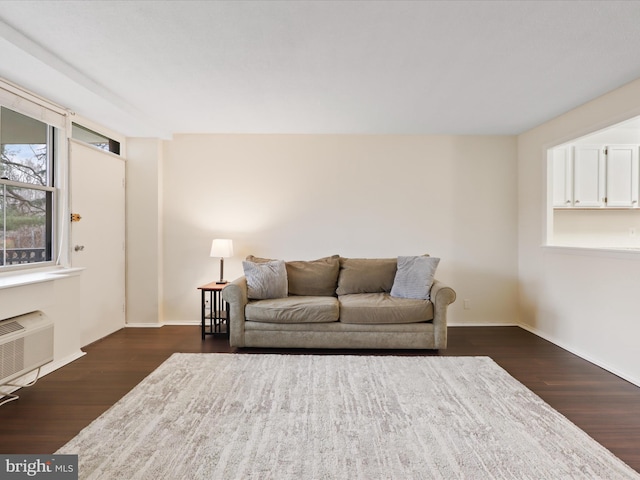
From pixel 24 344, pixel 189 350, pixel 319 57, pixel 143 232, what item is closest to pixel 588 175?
pixel 319 57

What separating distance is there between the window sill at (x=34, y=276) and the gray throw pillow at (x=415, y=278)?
10.8 feet

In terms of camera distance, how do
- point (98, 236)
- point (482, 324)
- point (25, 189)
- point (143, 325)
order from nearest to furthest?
point (25, 189) < point (98, 236) < point (143, 325) < point (482, 324)

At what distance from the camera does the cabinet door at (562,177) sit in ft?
12.8

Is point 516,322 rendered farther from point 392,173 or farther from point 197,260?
point 197,260

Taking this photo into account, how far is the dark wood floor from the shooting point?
2.03 meters

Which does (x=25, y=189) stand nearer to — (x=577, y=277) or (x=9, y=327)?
(x=9, y=327)

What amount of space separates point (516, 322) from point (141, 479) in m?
4.56

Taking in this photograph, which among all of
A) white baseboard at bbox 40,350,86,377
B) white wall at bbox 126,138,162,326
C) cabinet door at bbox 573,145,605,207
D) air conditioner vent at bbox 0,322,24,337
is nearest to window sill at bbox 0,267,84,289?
air conditioner vent at bbox 0,322,24,337

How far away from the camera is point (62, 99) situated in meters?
3.14

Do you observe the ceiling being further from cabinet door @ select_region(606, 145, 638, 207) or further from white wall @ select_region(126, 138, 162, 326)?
cabinet door @ select_region(606, 145, 638, 207)

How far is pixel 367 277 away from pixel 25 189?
3540mm

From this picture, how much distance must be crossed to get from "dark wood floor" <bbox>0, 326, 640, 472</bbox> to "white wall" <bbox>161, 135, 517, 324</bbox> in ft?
Answer: 2.57

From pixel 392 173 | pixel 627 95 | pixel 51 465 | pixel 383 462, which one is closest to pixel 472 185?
pixel 392 173

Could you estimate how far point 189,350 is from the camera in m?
3.51
